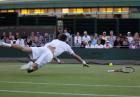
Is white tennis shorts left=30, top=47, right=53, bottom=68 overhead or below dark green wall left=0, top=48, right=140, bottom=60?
overhead

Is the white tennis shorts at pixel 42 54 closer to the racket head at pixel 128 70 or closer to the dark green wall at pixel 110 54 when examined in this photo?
the racket head at pixel 128 70

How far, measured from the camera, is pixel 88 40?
29.6 meters

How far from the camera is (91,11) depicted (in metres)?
40.7

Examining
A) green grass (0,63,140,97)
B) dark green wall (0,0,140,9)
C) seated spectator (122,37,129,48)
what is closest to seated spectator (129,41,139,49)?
seated spectator (122,37,129,48)

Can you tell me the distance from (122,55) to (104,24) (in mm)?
5655

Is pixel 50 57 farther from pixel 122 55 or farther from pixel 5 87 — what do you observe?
pixel 122 55

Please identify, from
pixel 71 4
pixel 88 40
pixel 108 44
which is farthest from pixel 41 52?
pixel 71 4

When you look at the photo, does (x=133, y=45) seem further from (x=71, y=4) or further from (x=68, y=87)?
(x=68, y=87)

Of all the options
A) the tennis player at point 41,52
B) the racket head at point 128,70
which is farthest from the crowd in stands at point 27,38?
the tennis player at point 41,52

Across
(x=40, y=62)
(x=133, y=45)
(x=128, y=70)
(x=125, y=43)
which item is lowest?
(x=128, y=70)

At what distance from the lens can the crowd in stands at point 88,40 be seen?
94.4 ft

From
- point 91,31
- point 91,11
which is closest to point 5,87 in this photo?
point 91,31

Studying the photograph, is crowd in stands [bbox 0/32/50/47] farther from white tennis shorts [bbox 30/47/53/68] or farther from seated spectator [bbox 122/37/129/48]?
white tennis shorts [bbox 30/47/53/68]

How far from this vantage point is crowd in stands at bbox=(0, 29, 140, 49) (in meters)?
28.8
